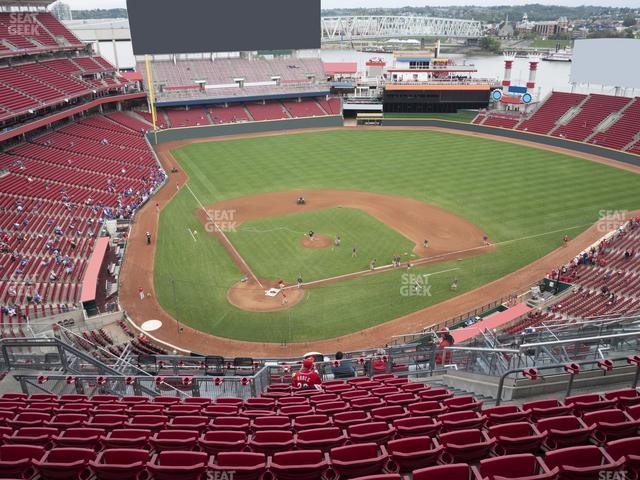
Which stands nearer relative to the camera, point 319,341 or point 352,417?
point 352,417

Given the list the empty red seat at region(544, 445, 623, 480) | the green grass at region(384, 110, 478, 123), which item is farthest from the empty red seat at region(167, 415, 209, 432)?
the green grass at region(384, 110, 478, 123)

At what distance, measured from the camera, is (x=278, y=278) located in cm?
3294

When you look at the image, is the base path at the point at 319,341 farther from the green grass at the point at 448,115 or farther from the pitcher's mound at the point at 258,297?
the green grass at the point at 448,115

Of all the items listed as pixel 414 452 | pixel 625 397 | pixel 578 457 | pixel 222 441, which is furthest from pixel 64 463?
pixel 625 397

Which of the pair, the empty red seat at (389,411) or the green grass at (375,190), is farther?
the green grass at (375,190)

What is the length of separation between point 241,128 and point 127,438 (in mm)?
72285

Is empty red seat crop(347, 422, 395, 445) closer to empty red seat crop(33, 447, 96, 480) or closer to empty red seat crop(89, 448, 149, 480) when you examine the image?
empty red seat crop(89, 448, 149, 480)

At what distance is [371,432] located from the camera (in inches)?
352

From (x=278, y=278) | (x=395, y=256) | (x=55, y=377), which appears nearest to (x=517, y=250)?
(x=395, y=256)

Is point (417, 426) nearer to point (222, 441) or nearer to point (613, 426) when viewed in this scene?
point (613, 426)

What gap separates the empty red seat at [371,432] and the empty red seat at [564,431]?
101 inches

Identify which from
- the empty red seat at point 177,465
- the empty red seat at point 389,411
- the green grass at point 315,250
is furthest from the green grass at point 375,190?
the empty red seat at point 177,465

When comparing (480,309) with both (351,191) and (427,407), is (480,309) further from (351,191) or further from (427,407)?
(351,191)

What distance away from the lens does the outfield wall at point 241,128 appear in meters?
72.1
